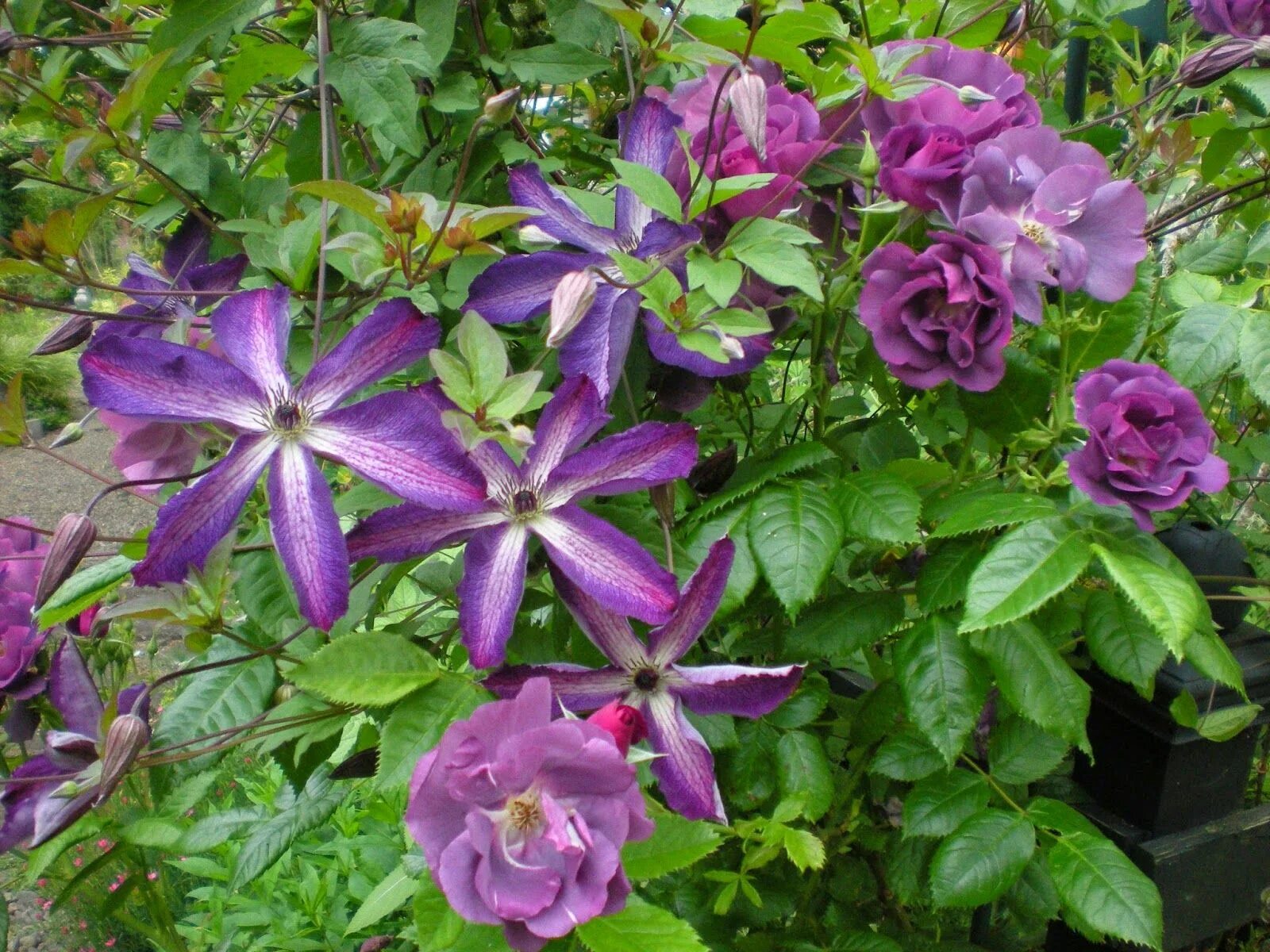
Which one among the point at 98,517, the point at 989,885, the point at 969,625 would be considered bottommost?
the point at 98,517

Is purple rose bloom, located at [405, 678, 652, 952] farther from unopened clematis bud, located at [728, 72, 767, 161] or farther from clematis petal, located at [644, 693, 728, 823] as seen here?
unopened clematis bud, located at [728, 72, 767, 161]

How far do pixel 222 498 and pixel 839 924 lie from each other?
68 centimetres

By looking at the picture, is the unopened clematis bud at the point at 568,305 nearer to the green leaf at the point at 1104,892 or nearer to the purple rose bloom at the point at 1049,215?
the purple rose bloom at the point at 1049,215

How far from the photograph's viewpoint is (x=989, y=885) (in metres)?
0.69

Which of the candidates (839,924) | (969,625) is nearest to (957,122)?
(969,625)

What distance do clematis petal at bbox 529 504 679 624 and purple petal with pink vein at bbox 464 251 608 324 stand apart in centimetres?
13

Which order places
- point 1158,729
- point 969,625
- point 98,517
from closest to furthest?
point 969,625, point 1158,729, point 98,517

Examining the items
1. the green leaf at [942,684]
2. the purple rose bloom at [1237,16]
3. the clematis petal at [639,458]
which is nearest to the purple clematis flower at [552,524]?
the clematis petal at [639,458]

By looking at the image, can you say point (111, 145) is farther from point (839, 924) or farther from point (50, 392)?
point (50, 392)

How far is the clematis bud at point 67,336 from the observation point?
682 mm

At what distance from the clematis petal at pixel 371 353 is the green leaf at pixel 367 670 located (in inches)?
4.9

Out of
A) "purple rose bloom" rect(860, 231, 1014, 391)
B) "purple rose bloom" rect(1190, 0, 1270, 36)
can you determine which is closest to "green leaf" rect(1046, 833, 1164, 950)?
"purple rose bloom" rect(860, 231, 1014, 391)

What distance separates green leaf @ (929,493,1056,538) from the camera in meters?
0.58

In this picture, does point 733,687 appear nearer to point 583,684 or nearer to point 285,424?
point 583,684
